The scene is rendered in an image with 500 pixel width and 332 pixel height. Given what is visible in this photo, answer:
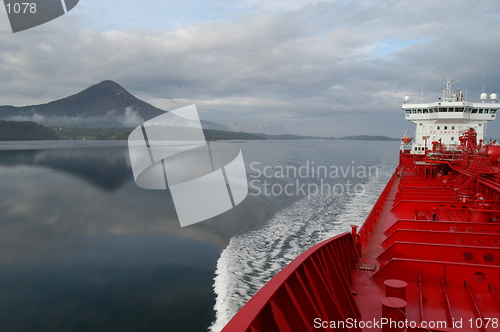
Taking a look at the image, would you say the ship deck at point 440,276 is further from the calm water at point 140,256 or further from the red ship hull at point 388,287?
the calm water at point 140,256

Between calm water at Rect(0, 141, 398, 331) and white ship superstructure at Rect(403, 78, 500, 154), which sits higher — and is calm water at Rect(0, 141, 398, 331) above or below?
below

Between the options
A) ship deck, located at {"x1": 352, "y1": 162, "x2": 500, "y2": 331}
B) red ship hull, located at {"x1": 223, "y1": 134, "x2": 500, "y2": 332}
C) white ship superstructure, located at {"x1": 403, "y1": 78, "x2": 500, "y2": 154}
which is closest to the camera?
red ship hull, located at {"x1": 223, "y1": 134, "x2": 500, "y2": 332}

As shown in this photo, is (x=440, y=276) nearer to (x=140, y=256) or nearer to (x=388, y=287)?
(x=388, y=287)

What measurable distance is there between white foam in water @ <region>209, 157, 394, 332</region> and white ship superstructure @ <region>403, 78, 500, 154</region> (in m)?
11.7

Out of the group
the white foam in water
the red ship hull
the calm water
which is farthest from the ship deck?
the calm water

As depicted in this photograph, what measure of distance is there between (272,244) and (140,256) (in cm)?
524

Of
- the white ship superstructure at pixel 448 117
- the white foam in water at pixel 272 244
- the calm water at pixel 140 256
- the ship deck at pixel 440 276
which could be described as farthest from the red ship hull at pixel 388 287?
the white ship superstructure at pixel 448 117

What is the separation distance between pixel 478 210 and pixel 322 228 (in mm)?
6695

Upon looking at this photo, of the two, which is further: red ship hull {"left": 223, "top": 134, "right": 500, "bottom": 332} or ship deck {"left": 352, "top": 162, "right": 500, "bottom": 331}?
ship deck {"left": 352, "top": 162, "right": 500, "bottom": 331}

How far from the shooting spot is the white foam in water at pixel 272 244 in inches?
350

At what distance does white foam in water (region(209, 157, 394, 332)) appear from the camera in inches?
350

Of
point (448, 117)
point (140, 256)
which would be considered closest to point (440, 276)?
point (140, 256)

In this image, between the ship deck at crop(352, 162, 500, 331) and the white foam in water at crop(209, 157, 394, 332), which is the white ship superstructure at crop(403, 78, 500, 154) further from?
the ship deck at crop(352, 162, 500, 331)

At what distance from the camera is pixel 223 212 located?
1830 cm
